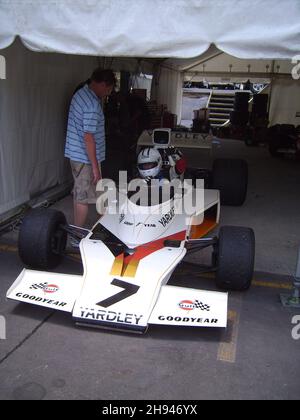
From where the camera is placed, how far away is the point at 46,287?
3.25 meters

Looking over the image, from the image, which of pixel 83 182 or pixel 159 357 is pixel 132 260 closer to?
pixel 159 357

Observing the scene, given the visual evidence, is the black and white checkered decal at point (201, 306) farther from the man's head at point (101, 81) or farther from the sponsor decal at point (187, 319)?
the man's head at point (101, 81)

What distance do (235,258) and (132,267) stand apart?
826mm

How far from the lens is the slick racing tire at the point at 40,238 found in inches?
149

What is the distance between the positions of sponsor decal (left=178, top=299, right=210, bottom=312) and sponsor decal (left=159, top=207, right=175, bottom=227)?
910mm

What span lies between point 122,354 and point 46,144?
379cm

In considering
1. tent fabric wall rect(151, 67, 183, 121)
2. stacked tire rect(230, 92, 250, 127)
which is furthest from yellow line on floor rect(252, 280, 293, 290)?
stacked tire rect(230, 92, 250, 127)

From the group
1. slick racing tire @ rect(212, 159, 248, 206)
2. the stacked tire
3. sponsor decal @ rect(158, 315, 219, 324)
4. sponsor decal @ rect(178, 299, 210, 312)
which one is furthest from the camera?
the stacked tire

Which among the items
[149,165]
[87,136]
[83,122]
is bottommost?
[149,165]

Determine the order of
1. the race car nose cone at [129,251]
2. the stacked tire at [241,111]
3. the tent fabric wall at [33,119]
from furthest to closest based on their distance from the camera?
the stacked tire at [241,111] < the tent fabric wall at [33,119] < the race car nose cone at [129,251]

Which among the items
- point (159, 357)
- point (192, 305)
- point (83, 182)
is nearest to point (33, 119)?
point (83, 182)

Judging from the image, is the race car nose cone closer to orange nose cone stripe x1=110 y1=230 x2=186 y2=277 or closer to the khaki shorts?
orange nose cone stripe x1=110 y1=230 x2=186 y2=277

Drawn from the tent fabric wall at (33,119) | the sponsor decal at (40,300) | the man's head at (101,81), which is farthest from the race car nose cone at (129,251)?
the tent fabric wall at (33,119)

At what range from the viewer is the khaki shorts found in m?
4.44
